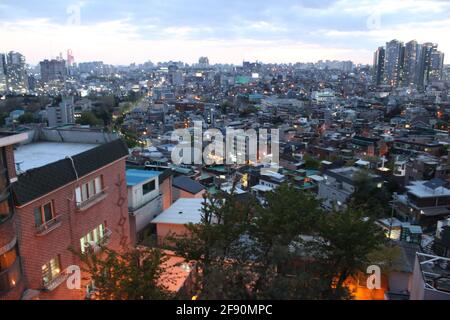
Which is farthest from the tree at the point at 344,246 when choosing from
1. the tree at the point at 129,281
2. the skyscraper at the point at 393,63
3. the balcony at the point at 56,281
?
the skyscraper at the point at 393,63

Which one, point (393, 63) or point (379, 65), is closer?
point (393, 63)

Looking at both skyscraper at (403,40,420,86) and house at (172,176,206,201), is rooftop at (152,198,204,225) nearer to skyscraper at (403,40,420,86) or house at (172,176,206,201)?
house at (172,176,206,201)

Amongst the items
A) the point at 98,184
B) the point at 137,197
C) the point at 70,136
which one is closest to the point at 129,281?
the point at 98,184

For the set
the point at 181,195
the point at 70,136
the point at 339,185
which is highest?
the point at 70,136

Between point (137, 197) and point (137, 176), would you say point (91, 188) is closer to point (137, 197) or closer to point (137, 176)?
point (137, 197)

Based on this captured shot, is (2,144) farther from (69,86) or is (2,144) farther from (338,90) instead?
(69,86)
